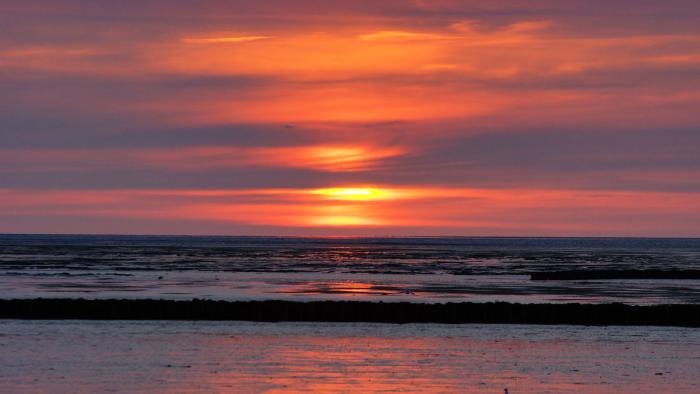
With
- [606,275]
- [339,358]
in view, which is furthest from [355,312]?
[606,275]

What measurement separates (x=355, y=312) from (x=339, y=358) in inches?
526

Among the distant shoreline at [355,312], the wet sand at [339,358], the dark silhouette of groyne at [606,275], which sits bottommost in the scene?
the wet sand at [339,358]

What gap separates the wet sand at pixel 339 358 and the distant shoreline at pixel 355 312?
173cm

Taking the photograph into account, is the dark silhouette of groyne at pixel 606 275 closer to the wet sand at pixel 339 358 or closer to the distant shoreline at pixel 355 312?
the distant shoreline at pixel 355 312

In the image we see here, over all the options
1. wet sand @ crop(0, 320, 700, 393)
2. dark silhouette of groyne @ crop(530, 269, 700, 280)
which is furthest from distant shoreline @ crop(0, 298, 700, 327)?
dark silhouette of groyne @ crop(530, 269, 700, 280)

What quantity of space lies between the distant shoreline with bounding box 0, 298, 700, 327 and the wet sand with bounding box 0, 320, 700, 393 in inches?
68.0

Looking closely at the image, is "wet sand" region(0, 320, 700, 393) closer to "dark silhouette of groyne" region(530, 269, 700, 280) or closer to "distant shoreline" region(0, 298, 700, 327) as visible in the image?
"distant shoreline" region(0, 298, 700, 327)

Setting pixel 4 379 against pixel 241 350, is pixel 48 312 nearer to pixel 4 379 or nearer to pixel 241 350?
pixel 241 350

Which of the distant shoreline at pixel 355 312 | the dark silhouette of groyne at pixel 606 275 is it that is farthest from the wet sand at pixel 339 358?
the dark silhouette of groyne at pixel 606 275

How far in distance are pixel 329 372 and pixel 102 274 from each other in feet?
190

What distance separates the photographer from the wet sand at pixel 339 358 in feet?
86.1

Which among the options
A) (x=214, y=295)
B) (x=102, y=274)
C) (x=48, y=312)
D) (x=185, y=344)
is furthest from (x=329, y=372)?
(x=102, y=274)

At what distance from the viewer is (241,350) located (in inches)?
1288

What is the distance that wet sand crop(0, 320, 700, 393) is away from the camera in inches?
1033
